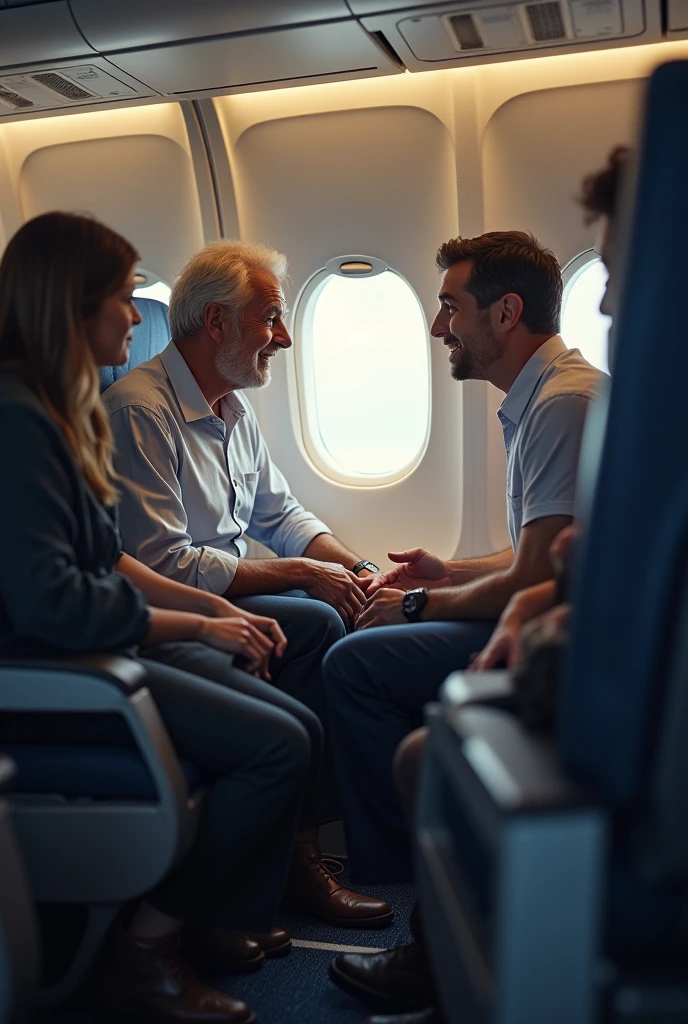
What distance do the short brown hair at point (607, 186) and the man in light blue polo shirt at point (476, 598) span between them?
0.69m

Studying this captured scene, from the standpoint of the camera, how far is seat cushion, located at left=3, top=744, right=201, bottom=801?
6.19 ft

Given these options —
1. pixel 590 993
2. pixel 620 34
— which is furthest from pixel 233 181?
pixel 590 993

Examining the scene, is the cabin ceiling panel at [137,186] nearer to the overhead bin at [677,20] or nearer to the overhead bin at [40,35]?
the overhead bin at [40,35]

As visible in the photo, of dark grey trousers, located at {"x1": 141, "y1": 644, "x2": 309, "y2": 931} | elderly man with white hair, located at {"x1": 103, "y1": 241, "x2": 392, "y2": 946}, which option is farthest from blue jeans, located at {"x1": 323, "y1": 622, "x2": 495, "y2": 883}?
dark grey trousers, located at {"x1": 141, "y1": 644, "x2": 309, "y2": 931}

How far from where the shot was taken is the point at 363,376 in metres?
4.31

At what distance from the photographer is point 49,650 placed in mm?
1927

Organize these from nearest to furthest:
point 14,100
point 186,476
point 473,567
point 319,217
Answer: point 186,476 < point 473,567 < point 14,100 < point 319,217

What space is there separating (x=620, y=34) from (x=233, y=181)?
5.40ft

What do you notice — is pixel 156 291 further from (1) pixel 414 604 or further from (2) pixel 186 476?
(1) pixel 414 604

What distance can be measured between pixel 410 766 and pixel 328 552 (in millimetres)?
1716

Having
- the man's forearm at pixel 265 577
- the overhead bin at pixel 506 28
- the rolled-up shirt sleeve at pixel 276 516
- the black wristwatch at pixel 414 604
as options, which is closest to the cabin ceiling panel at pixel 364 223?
the overhead bin at pixel 506 28

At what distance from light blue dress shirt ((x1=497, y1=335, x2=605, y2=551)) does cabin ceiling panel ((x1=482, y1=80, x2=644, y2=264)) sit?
121 centimetres

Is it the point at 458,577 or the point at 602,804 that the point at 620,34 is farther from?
the point at 602,804

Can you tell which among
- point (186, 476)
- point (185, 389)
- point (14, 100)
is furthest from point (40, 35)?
point (186, 476)
